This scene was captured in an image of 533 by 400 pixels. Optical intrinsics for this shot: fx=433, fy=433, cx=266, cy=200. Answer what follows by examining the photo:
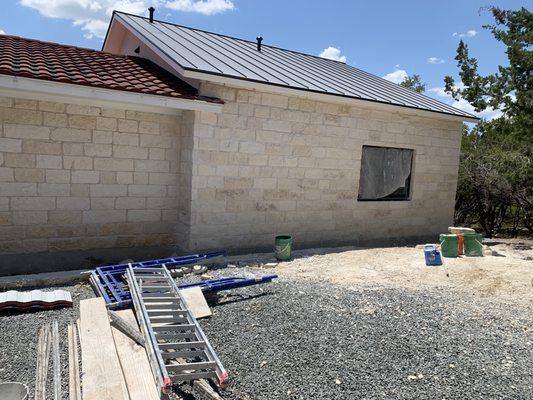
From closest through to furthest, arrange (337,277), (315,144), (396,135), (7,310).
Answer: (7,310) → (337,277) → (315,144) → (396,135)

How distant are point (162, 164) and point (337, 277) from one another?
361 centimetres

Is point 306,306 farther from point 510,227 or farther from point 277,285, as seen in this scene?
point 510,227

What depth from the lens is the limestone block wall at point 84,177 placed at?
658 cm

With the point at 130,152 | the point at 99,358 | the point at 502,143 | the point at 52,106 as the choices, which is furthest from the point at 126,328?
the point at 502,143

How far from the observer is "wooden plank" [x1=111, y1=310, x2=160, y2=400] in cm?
314

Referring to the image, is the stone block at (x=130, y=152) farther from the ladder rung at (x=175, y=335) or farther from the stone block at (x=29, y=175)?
the ladder rung at (x=175, y=335)

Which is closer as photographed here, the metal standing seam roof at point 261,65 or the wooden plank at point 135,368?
the wooden plank at point 135,368

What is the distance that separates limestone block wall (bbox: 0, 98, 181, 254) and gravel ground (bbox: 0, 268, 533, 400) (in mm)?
1673

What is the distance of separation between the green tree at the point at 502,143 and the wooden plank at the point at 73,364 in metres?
9.97

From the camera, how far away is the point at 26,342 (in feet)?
13.3

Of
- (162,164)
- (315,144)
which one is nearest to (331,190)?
(315,144)

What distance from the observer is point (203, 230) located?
295 inches

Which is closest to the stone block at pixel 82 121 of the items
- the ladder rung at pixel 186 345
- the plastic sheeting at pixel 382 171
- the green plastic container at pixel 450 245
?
the ladder rung at pixel 186 345

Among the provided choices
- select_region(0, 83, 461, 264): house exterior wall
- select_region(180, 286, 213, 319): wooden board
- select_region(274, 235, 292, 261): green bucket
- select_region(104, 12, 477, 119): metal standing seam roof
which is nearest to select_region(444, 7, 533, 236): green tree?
select_region(104, 12, 477, 119): metal standing seam roof
